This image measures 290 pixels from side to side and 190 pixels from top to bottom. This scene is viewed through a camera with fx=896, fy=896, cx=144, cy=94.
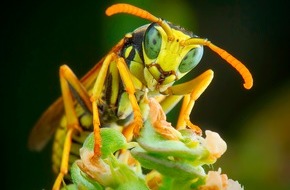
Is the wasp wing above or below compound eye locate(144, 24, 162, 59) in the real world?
below

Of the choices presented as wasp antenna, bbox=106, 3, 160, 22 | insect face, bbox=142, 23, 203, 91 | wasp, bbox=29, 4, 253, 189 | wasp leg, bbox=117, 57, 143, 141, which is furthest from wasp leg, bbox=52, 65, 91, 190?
wasp antenna, bbox=106, 3, 160, 22

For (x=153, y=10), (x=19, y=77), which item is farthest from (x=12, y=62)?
(x=153, y=10)

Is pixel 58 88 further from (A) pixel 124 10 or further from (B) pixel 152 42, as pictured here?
(A) pixel 124 10

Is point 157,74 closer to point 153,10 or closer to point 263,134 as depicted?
point 153,10

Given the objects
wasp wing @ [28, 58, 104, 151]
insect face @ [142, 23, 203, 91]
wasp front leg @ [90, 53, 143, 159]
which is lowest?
wasp wing @ [28, 58, 104, 151]

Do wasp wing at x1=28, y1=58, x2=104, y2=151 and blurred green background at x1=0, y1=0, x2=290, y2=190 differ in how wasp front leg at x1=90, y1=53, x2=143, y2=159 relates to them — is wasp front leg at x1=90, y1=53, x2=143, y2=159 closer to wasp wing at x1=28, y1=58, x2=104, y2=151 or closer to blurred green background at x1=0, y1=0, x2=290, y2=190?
wasp wing at x1=28, y1=58, x2=104, y2=151

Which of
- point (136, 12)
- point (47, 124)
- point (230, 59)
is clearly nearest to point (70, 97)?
point (47, 124)

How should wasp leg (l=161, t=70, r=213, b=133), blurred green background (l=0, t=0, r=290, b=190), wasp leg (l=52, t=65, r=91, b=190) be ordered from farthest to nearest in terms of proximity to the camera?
blurred green background (l=0, t=0, r=290, b=190) → wasp leg (l=52, t=65, r=91, b=190) → wasp leg (l=161, t=70, r=213, b=133)
